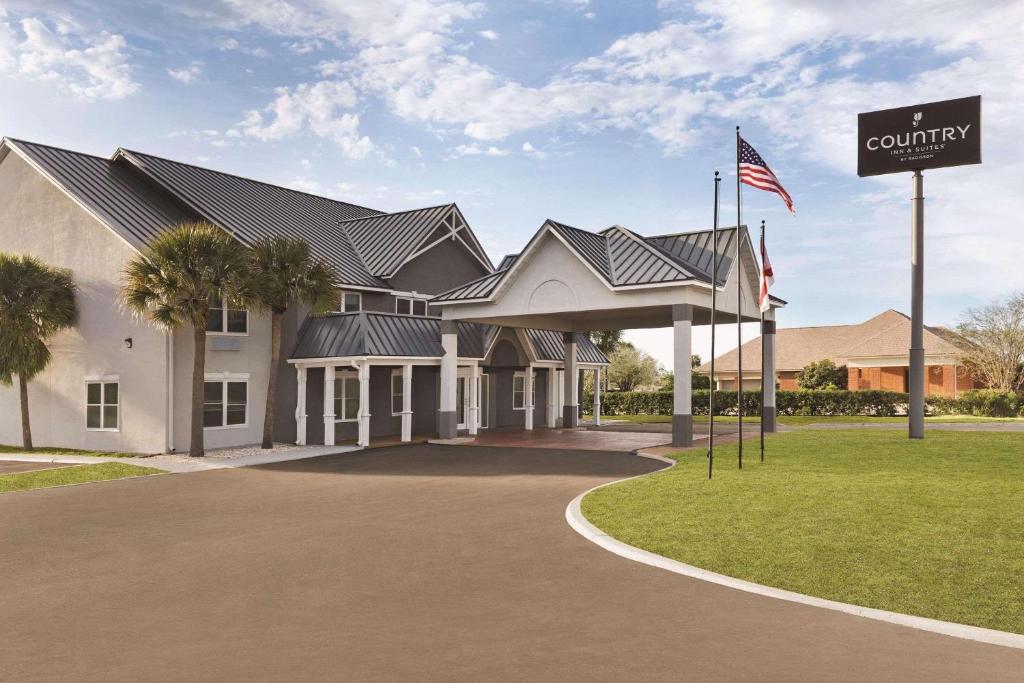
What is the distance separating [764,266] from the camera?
20016 millimetres

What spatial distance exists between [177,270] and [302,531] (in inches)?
534

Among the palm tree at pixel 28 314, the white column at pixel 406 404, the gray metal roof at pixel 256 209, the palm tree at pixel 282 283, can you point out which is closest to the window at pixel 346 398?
the white column at pixel 406 404

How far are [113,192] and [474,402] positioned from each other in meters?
14.9

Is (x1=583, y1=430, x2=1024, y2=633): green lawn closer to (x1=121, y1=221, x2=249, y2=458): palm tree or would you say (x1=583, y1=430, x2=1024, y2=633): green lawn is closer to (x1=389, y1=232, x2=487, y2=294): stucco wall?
(x1=121, y1=221, x2=249, y2=458): palm tree

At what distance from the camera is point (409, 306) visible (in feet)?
110

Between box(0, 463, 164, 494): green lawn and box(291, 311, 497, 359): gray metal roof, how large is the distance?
7.26m

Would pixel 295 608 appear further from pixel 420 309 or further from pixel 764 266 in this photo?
pixel 420 309

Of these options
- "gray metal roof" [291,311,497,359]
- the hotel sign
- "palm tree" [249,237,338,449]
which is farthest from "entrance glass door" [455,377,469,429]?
the hotel sign

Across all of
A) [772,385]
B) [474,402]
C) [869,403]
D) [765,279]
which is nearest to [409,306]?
[474,402]

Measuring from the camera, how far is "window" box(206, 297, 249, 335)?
27.2 m

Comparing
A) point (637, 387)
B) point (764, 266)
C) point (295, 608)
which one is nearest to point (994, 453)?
point (764, 266)

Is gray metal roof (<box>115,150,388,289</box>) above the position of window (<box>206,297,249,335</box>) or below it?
above

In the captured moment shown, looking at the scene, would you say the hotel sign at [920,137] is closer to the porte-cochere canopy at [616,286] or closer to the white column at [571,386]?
the porte-cochere canopy at [616,286]

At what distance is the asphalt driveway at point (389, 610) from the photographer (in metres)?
6.85
